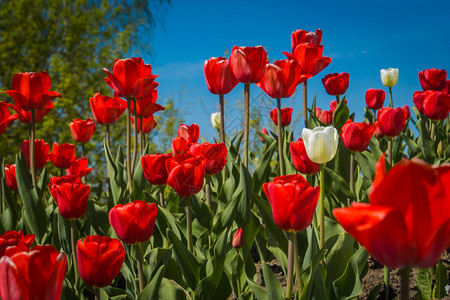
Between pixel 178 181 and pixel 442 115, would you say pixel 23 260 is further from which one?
pixel 442 115

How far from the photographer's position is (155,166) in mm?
1968

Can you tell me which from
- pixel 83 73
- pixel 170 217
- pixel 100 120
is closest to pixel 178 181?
pixel 170 217

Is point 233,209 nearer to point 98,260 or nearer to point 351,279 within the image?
point 351,279

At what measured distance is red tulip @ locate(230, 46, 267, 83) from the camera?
2.18m

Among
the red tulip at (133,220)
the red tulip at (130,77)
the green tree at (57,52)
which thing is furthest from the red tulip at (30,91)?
the green tree at (57,52)

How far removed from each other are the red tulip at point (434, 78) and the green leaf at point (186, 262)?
2694mm

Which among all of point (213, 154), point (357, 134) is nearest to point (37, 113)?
point (213, 154)

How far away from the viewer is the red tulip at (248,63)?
2.18 meters

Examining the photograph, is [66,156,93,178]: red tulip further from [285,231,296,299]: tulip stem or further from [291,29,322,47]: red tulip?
[285,231,296,299]: tulip stem

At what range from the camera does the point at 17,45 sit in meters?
9.12

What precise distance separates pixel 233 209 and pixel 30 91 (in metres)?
1.33

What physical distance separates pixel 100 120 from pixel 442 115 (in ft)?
A: 6.96

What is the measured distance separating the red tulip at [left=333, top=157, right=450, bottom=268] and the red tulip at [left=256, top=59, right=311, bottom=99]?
4.81 feet

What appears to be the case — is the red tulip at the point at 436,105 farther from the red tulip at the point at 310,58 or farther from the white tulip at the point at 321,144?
the white tulip at the point at 321,144
